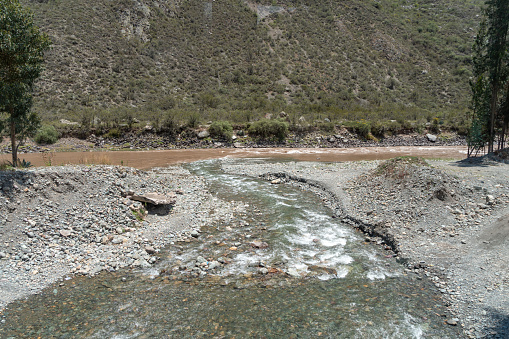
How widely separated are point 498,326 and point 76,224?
35.2 ft

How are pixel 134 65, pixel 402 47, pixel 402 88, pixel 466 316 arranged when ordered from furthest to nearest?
1. pixel 402 47
2. pixel 402 88
3. pixel 134 65
4. pixel 466 316

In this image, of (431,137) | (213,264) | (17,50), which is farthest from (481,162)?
(17,50)

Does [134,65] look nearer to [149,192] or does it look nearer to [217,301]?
Answer: [149,192]

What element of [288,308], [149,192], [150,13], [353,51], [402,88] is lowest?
[288,308]

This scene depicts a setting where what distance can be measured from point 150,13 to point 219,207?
58279 millimetres

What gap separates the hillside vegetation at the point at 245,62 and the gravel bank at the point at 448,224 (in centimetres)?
2481

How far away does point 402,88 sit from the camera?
56719 millimetres

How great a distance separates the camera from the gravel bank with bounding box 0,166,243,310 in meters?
7.55

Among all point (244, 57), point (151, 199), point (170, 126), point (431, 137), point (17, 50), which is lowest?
point (151, 199)

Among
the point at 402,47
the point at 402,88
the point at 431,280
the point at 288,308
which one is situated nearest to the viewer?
the point at 288,308

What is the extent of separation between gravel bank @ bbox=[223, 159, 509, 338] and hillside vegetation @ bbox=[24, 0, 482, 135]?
24806 millimetres

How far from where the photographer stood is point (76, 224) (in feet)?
30.6

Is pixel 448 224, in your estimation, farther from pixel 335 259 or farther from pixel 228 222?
pixel 228 222

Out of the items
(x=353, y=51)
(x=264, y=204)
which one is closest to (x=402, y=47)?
(x=353, y=51)
